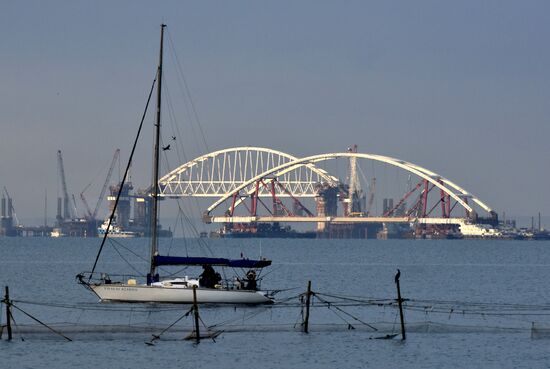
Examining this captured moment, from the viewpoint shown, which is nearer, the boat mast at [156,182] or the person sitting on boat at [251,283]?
the person sitting on boat at [251,283]

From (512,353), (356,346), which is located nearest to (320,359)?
(356,346)

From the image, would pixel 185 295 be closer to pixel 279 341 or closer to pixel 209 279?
pixel 209 279

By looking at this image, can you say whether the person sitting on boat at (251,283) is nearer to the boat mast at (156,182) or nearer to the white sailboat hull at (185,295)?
the white sailboat hull at (185,295)

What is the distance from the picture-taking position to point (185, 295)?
68.1 meters

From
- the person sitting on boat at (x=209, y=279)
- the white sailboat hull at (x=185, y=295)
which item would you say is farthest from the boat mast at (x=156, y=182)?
the person sitting on boat at (x=209, y=279)

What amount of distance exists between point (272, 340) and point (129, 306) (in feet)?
49.4

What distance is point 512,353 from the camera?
52.4 meters

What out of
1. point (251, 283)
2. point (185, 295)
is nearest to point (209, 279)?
point (185, 295)

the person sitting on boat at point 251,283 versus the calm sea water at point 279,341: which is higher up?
the person sitting on boat at point 251,283

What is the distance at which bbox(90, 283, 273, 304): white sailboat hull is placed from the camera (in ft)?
221

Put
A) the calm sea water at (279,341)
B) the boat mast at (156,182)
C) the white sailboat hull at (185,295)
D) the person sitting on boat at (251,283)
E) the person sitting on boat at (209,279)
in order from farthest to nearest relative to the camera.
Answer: the boat mast at (156,182) < the person sitting on boat at (251,283) < the person sitting on boat at (209,279) < the white sailboat hull at (185,295) < the calm sea water at (279,341)

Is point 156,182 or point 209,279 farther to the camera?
point 156,182

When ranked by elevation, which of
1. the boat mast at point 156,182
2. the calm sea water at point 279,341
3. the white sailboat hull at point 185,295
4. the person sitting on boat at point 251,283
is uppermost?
the boat mast at point 156,182

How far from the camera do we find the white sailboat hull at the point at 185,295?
67.5 m
